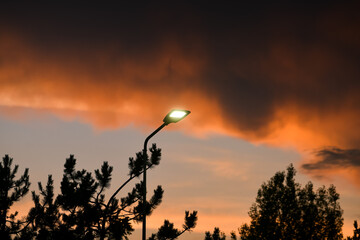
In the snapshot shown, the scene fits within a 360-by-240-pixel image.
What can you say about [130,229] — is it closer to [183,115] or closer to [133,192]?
[133,192]

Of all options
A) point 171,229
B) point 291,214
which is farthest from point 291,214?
point 171,229

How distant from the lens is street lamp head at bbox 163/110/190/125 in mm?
8605

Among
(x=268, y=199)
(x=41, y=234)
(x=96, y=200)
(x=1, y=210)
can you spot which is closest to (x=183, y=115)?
(x=96, y=200)

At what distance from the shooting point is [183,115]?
8.65 m

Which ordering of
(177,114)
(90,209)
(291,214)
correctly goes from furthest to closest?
(291,214)
(90,209)
(177,114)

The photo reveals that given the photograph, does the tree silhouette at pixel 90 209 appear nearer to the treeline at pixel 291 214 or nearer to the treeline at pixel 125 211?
the treeline at pixel 125 211

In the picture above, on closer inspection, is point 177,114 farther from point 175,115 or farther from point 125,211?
point 125,211

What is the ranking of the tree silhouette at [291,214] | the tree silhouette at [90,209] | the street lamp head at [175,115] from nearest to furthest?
the street lamp head at [175,115] → the tree silhouette at [90,209] → the tree silhouette at [291,214]

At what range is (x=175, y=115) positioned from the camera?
8.74 meters

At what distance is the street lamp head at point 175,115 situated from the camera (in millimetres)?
8605

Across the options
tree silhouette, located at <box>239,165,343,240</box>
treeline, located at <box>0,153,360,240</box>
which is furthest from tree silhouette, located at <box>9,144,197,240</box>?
tree silhouette, located at <box>239,165,343,240</box>

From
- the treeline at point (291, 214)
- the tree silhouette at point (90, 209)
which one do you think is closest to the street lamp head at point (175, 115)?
the tree silhouette at point (90, 209)

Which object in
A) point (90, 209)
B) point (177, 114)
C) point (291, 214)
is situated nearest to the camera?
point (177, 114)

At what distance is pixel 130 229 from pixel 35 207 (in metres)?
10.0
